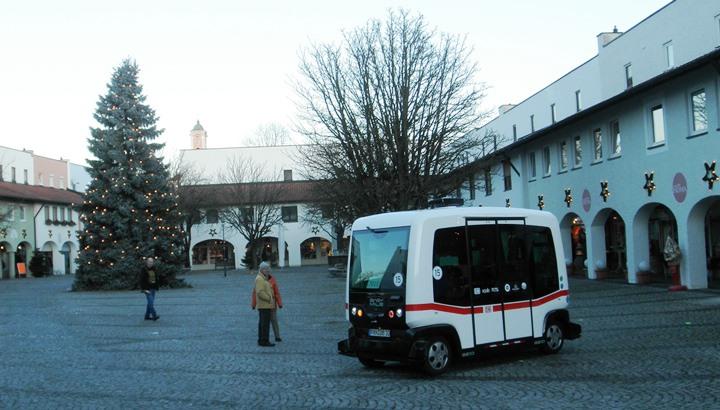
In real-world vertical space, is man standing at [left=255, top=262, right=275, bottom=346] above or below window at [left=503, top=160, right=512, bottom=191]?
below

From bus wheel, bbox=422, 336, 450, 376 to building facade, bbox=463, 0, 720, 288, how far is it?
12647 millimetres

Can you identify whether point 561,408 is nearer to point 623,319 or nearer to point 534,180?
point 623,319

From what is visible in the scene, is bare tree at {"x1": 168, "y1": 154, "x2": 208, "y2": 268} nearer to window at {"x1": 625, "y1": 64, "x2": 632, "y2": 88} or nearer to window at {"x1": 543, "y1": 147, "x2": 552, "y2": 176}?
window at {"x1": 543, "y1": 147, "x2": 552, "y2": 176}

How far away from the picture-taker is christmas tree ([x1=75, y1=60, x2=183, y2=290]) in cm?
3578

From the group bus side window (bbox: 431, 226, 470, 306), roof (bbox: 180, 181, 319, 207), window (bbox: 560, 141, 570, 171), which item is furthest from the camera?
roof (bbox: 180, 181, 319, 207)

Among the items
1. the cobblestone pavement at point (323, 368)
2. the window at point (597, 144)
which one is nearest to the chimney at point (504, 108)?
the window at point (597, 144)

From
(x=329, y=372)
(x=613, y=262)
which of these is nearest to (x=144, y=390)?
(x=329, y=372)

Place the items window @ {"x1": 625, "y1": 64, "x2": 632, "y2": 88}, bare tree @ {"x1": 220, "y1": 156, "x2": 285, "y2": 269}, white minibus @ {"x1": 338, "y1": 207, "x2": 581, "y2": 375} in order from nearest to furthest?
white minibus @ {"x1": 338, "y1": 207, "x2": 581, "y2": 375}
window @ {"x1": 625, "y1": 64, "x2": 632, "y2": 88}
bare tree @ {"x1": 220, "y1": 156, "x2": 285, "y2": 269}

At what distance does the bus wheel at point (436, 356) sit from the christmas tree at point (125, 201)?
26657mm

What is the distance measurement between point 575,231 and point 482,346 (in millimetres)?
25370

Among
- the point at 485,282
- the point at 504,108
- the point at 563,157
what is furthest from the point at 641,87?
the point at 504,108

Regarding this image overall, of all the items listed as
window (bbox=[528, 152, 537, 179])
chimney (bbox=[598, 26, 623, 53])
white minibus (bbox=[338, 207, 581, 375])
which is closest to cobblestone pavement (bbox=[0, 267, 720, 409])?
white minibus (bbox=[338, 207, 581, 375])

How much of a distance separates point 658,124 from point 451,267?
52.3ft

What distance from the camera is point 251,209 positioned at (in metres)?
65.1
